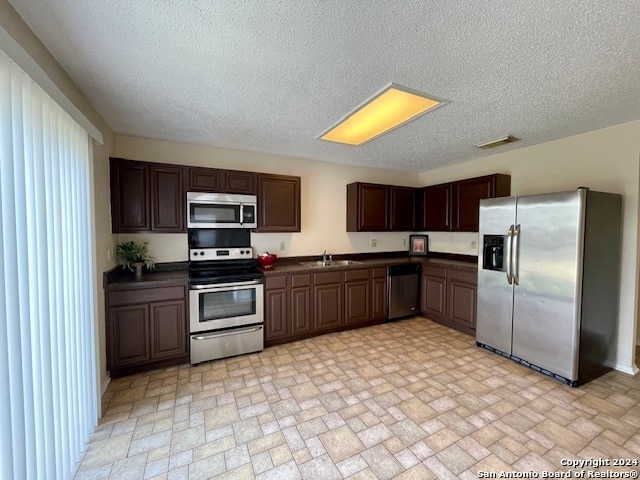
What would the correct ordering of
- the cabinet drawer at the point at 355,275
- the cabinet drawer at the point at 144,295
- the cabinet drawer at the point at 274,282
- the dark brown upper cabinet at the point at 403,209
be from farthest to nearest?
the dark brown upper cabinet at the point at 403,209 → the cabinet drawer at the point at 355,275 → the cabinet drawer at the point at 274,282 → the cabinet drawer at the point at 144,295

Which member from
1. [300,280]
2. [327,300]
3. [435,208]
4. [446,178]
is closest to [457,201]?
[435,208]

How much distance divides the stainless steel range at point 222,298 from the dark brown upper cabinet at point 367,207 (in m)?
1.77

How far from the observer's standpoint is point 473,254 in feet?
13.1

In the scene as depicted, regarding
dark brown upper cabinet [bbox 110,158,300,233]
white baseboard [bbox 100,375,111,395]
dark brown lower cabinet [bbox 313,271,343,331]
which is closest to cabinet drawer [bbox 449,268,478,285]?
dark brown lower cabinet [bbox 313,271,343,331]

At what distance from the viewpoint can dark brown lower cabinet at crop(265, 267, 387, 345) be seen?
3.15 m

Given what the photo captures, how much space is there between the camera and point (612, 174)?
2.64 metres

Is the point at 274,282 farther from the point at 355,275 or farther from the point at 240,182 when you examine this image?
the point at 240,182

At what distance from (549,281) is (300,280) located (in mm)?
2588

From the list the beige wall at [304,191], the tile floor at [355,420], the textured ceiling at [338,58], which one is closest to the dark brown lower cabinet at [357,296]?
the beige wall at [304,191]

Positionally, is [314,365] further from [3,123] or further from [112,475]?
[3,123]

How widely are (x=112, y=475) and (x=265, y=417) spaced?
92 cm

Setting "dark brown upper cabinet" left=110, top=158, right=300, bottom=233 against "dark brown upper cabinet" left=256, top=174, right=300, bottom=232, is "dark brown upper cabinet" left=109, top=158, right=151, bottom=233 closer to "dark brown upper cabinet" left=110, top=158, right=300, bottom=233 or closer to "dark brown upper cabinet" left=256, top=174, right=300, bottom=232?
"dark brown upper cabinet" left=110, top=158, right=300, bottom=233

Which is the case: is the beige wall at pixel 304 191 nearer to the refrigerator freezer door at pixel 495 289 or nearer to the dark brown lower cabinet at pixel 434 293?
the dark brown lower cabinet at pixel 434 293

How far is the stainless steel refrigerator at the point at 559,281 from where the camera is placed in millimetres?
2307
